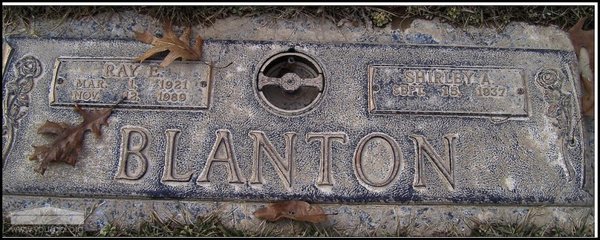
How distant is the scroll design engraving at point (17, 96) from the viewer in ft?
8.39

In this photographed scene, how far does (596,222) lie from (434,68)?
1037mm

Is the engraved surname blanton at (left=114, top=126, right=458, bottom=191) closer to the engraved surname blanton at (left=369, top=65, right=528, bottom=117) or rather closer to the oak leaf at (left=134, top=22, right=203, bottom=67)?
the engraved surname blanton at (left=369, top=65, right=528, bottom=117)

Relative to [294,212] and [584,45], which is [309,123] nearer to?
[294,212]

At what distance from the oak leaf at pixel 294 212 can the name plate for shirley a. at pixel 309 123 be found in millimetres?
54

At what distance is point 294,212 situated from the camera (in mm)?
2453

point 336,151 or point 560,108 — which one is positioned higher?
point 560,108

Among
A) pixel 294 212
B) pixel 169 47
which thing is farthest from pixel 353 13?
pixel 294 212

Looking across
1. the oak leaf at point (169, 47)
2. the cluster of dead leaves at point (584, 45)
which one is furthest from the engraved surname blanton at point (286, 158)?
the cluster of dead leaves at point (584, 45)

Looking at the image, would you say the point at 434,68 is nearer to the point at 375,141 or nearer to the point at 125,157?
the point at 375,141

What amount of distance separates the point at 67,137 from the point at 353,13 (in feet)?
4.96

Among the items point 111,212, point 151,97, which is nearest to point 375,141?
point 151,97

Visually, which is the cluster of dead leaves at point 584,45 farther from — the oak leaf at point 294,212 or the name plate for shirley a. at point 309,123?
the oak leaf at point 294,212

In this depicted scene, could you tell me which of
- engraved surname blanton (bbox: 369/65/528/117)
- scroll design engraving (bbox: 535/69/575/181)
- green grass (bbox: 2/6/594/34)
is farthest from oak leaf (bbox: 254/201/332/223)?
scroll design engraving (bbox: 535/69/575/181)

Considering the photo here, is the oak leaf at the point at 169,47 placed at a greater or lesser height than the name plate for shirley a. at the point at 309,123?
greater
